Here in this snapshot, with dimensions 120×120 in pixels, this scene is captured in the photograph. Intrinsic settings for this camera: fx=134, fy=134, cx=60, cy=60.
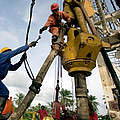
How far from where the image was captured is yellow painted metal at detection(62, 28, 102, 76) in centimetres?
259

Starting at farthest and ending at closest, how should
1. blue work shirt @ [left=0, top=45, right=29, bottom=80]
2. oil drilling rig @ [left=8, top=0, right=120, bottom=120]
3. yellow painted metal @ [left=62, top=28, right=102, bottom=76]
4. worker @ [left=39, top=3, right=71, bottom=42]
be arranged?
worker @ [left=39, top=3, right=71, bottom=42] → yellow painted metal @ [left=62, top=28, right=102, bottom=76] → blue work shirt @ [left=0, top=45, right=29, bottom=80] → oil drilling rig @ [left=8, top=0, right=120, bottom=120]

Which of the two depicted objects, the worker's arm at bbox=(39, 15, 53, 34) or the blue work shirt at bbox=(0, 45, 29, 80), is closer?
the blue work shirt at bbox=(0, 45, 29, 80)

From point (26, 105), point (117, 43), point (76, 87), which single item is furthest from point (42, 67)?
point (117, 43)

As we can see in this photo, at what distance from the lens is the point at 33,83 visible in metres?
2.09

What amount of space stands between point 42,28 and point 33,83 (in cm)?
153

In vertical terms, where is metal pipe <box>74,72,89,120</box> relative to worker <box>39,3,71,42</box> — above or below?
below

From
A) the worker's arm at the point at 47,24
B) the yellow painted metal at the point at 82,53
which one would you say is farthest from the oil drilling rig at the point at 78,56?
the worker's arm at the point at 47,24

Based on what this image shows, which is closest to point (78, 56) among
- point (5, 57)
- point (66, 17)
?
point (66, 17)

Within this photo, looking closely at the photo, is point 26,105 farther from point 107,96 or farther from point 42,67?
point 107,96

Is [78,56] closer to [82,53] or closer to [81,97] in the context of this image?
[82,53]

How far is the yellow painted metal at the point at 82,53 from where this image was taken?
102 inches

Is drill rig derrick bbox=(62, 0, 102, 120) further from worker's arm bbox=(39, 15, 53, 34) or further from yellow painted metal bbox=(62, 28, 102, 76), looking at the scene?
worker's arm bbox=(39, 15, 53, 34)

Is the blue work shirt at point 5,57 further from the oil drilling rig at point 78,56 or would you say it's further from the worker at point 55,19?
the worker at point 55,19

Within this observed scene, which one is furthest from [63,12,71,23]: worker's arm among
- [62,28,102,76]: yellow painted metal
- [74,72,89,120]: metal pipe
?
[74,72,89,120]: metal pipe
